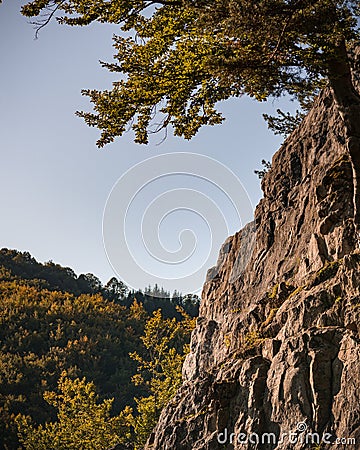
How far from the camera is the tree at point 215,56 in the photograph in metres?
7.06

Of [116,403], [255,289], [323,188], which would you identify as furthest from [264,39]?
[116,403]

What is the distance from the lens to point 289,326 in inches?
373

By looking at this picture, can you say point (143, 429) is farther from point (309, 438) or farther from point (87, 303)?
point (87, 303)

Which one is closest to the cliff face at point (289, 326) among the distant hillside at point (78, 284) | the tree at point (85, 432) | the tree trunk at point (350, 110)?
the tree trunk at point (350, 110)

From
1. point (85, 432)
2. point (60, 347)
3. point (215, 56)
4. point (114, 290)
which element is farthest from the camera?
point (114, 290)

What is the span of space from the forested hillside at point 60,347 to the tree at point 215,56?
20790mm

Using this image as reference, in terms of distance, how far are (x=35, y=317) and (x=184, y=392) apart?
38.2 m

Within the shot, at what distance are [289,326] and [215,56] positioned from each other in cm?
509

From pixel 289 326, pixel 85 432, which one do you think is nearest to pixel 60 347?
pixel 85 432

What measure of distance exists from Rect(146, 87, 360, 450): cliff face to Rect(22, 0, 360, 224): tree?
1730 millimetres

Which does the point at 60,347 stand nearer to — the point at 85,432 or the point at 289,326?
the point at 85,432

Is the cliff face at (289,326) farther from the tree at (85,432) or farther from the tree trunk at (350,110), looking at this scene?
the tree at (85,432)

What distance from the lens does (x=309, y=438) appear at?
7605 mm

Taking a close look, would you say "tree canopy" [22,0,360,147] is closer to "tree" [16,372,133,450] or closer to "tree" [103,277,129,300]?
"tree" [16,372,133,450]
